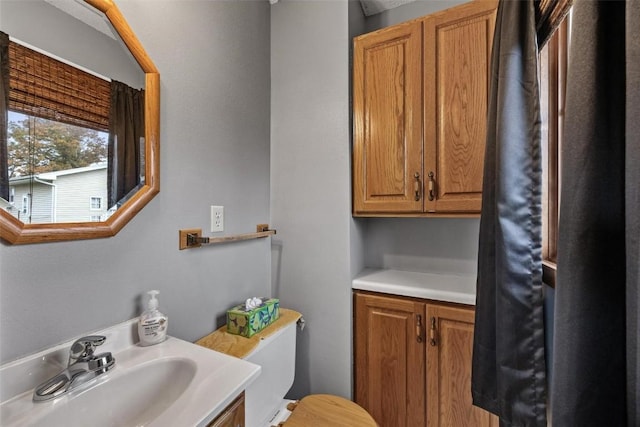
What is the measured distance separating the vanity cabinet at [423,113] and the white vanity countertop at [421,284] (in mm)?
351

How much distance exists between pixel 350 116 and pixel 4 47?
1214mm

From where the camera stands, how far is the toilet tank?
3.28 feet

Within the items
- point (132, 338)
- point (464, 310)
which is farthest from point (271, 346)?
point (464, 310)

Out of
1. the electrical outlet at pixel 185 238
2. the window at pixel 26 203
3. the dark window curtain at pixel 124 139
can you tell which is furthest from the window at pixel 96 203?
the electrical outlet at pixel 185 238

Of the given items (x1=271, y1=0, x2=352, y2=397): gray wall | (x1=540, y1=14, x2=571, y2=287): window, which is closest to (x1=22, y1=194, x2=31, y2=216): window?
(x1=271, y1=0, x2=352, y2=397): gray wall

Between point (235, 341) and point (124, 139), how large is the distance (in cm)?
83

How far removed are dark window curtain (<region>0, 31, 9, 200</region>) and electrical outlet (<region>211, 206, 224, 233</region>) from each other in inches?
24.2

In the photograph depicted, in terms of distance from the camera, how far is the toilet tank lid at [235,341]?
100 centimetres

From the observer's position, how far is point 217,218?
1.21 metres

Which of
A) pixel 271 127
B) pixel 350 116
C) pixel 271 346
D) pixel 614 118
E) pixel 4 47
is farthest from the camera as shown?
pixel 271 127

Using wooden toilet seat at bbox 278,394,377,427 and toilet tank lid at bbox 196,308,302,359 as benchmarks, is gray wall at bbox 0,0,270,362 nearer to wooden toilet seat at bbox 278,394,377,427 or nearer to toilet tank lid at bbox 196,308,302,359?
toilet tank lid at bbox 196,308,302,359

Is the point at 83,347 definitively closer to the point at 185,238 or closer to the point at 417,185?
the point at 185,238

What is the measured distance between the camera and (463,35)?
121 cm

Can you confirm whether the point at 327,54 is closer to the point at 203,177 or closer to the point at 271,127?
the point at 271,127
